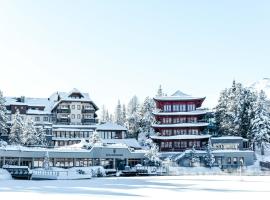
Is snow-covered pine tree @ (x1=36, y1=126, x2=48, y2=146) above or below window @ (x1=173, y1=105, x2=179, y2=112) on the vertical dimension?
below

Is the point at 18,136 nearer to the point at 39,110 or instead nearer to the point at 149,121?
the point at 39,110

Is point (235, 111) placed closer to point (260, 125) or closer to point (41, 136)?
point (260, 125)

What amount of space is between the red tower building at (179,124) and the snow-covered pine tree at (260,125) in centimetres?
820

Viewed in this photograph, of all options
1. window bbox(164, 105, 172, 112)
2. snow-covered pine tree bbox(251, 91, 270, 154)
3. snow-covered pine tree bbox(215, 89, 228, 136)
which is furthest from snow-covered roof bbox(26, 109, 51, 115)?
snow-covered pine tree bbox(251, 91, 270, 154)

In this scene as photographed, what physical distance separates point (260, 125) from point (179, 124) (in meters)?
14.2

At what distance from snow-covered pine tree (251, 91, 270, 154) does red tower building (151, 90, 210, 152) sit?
8195 millimetres

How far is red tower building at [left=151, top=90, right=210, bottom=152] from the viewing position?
272 ft

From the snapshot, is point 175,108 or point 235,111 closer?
point 235,111

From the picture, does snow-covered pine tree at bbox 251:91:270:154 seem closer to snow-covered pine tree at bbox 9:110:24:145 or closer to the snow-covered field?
the snow-covered field

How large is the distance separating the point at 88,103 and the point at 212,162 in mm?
30408

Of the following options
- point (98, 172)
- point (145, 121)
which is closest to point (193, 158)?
point (98, 172)

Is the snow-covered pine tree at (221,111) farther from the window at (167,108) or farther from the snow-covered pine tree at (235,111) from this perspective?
the window at (167,108)

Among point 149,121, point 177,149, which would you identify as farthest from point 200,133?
point 149,121

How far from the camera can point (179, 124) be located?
8394 centimetres
